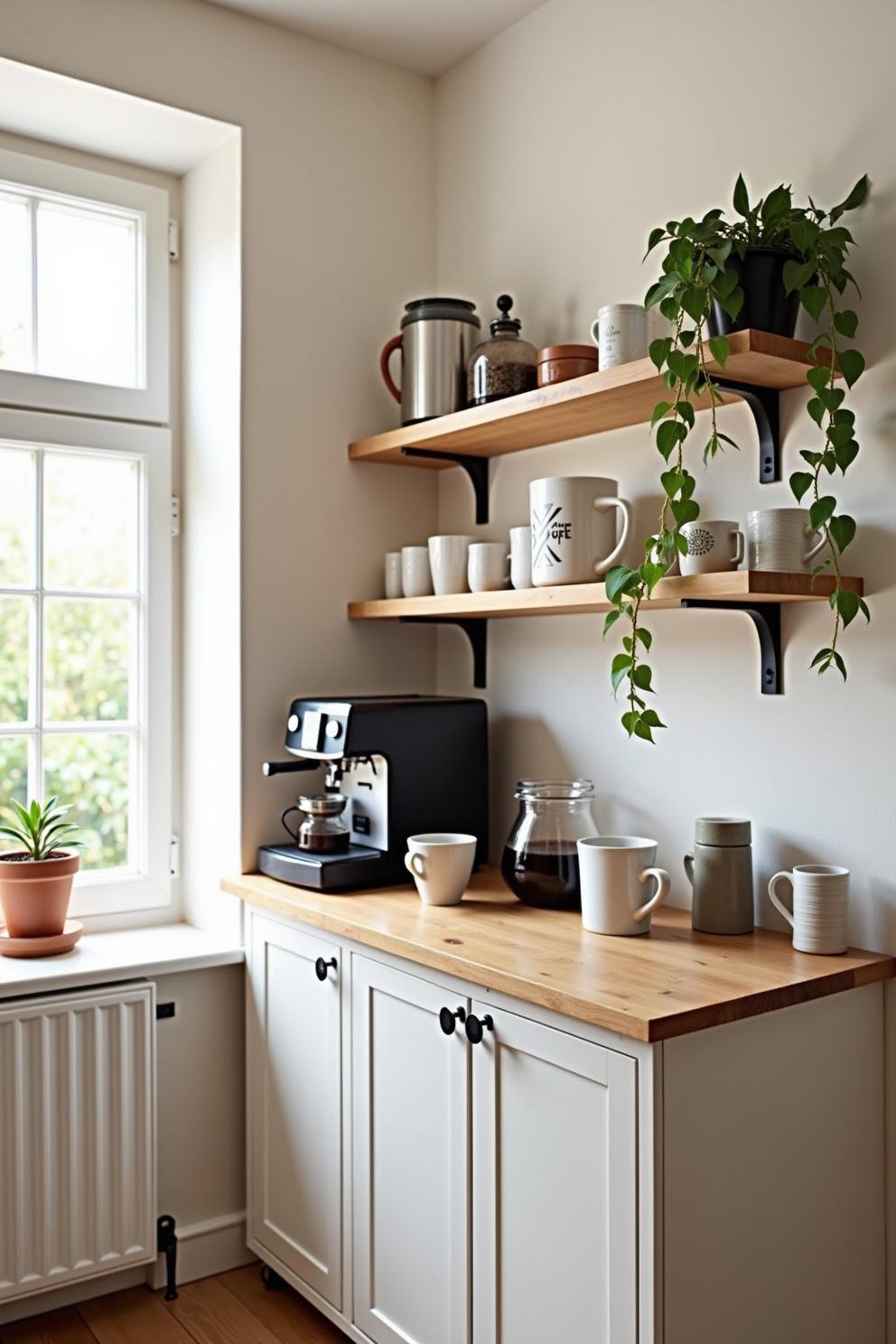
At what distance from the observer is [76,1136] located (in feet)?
7.41

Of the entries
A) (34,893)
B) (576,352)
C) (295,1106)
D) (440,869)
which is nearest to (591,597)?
(576,352)

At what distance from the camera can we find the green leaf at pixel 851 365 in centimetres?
180

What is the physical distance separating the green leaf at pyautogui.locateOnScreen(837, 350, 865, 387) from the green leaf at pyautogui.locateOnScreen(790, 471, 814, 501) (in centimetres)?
16

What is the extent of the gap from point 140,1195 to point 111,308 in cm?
189

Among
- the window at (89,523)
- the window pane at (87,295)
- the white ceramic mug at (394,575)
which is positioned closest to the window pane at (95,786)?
the window at (89,523)

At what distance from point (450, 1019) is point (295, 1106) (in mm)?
614

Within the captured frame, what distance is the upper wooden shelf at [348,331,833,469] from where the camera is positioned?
183 cm

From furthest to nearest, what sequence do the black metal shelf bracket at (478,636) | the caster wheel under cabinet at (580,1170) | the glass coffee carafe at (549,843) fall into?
the black metal shelf bracket at (478,636) → the glass coffee carafe at (549,843) → the caster wheel under cabinet at (580,1170)

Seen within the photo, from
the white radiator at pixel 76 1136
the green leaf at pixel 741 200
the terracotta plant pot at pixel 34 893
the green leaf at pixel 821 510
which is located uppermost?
the green leaf at pixel 741 200

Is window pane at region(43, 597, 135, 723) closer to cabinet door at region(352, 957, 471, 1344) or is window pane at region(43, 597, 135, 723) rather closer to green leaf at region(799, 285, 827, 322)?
cabinet door at region(352, 957, 471, 1344)

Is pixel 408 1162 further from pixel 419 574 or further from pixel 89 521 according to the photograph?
pixel 89 521

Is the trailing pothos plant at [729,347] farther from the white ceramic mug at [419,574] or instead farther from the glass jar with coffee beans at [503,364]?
the white ceramic mug at [419,574]

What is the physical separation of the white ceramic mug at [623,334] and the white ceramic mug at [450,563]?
0.55 m

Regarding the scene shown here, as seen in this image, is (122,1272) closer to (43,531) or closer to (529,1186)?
(529,1186)
